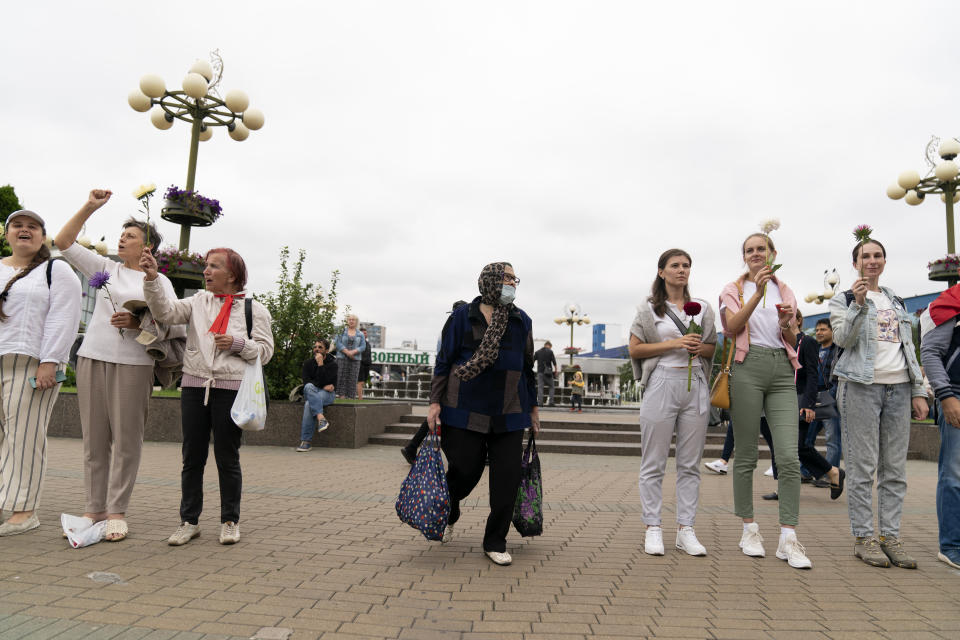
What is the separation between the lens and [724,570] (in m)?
3.90

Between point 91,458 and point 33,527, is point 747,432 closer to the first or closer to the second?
point 91,458

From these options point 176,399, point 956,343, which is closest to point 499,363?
point 956,343

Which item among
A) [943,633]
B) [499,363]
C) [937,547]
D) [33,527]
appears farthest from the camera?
[937,547]

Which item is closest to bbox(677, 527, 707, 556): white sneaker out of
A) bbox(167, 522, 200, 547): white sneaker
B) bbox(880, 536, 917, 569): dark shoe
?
bbox(880, 536, 917, 569): dark shoe

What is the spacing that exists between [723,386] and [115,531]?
163 inches

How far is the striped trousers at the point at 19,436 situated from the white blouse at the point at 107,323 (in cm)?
40

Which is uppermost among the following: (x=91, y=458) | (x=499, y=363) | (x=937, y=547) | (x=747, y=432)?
(x=499, y=363)

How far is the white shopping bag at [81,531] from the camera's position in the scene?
3.93 m

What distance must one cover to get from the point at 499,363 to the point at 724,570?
1868 millimetres

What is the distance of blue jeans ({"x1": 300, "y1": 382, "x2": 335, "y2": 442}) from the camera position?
1002 cm

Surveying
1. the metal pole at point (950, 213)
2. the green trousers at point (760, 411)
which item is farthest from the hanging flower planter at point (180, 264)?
the metal pole at point (950, 213)

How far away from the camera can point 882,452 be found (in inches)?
168

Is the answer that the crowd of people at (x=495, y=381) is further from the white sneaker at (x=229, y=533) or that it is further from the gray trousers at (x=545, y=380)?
the gray trousers at (x=545, y=380)

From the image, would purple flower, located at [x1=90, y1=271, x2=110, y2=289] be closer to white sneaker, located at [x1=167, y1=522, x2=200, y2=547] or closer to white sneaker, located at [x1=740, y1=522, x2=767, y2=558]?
white sneaker, located at [x1=167, y1=522, x2=200, y2=547]
